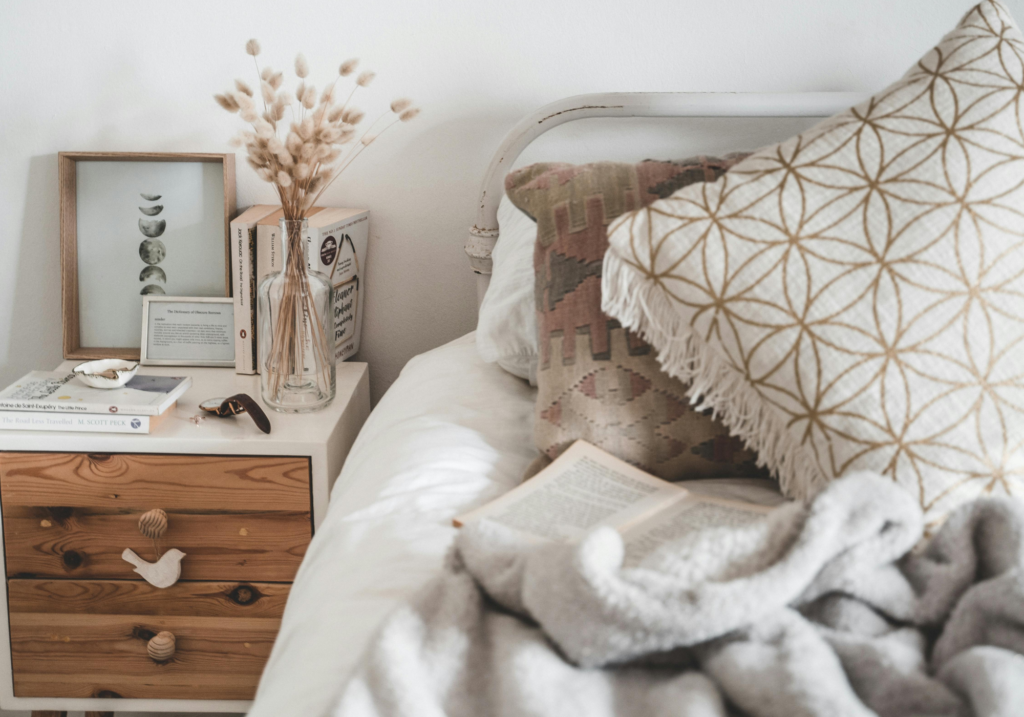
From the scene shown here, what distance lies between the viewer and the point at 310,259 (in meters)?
1.27

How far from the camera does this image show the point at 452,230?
145 cm

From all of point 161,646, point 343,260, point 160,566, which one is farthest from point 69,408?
point 343,260

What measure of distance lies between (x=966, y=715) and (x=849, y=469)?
0.95ft

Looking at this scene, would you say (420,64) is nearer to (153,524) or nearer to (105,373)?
(105,373)

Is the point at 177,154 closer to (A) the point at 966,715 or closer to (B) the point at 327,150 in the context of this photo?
(B) the point at 327,150

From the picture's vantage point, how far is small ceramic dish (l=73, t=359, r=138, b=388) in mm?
1160

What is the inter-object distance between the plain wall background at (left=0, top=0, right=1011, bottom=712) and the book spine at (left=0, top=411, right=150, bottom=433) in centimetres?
47

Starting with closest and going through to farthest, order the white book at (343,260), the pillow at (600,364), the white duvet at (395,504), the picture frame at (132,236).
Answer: the white duvet at (395,504)
the pillow at (600,364)
the white book at (343,260)
the picture frame at (132,236)

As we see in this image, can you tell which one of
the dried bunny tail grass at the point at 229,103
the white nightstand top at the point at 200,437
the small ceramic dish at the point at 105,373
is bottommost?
the white nightstand top at the point at 200,437

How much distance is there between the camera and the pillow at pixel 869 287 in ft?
2.34

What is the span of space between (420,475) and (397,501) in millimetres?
47

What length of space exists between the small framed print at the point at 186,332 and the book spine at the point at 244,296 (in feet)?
0.15

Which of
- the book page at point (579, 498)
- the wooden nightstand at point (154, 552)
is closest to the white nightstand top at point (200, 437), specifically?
the wooden nightstand at point (154, 552)

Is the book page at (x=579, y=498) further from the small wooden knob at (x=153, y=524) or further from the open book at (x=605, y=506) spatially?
the small wooden knob at (x=153, y=524)
